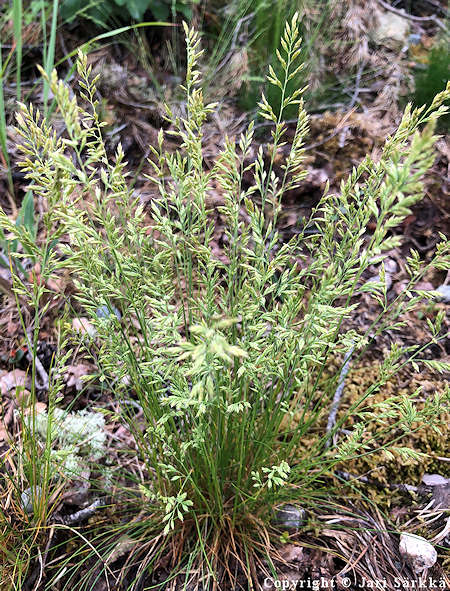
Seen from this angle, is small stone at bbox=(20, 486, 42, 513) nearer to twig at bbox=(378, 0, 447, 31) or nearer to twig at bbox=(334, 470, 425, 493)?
twig at bbox=(334, 470, 425, 493)

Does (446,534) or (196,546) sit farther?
(446,534)

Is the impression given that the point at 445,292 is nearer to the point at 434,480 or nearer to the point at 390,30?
the point at 434,480

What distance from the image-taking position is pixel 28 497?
1.67 m

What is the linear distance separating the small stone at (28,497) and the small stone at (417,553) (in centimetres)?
121

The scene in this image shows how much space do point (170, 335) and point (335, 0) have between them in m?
3.05

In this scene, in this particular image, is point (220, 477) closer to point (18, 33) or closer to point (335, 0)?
point (18, 33)

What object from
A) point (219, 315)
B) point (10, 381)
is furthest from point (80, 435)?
point (219, 315)

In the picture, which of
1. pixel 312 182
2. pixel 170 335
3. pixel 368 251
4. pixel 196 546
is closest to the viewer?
pixel 368 251

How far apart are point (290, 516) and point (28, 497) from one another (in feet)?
2.93

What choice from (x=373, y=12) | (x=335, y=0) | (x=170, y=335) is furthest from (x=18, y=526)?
(x=373, y=12)

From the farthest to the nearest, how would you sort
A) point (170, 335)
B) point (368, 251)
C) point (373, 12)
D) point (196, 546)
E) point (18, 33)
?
point (373, 12), point (18, 33), point (196, 546), point (170, 335), point (368, 251)

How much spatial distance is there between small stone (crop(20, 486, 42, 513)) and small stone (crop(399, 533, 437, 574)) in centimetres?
121

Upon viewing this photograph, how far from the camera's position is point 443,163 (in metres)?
2.89

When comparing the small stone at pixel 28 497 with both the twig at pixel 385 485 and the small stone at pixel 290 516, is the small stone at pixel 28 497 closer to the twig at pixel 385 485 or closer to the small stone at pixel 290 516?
the small stone at pixel 290 516
